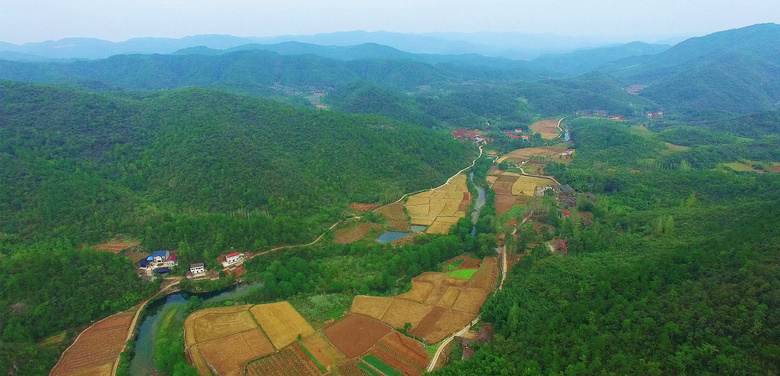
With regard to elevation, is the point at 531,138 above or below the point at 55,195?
below

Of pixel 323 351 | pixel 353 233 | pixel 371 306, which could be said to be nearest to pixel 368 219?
pixel 353 233

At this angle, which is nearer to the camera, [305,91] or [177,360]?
[177,360]

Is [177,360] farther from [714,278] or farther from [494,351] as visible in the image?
[714,278]

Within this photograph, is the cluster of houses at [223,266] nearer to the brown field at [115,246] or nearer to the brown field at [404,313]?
the brown field at [115,246]

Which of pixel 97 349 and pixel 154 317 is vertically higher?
pixel 97 349

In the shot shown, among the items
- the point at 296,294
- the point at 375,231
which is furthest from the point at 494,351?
the point at 375,231

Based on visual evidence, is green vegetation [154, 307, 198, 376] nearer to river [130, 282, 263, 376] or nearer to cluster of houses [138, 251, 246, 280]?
river [130, 282, 263, 376]

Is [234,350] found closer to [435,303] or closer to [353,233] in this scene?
[435,303]
